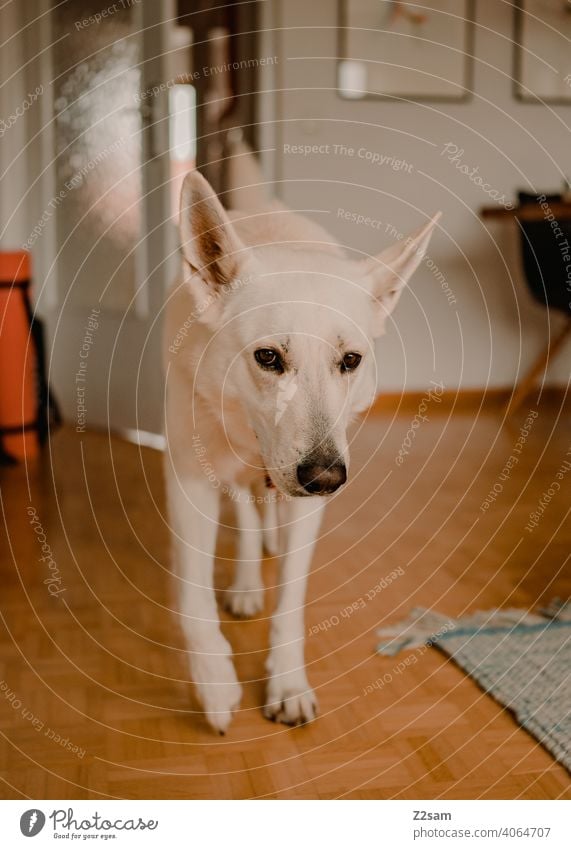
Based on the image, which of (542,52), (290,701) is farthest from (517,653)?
(542,52)

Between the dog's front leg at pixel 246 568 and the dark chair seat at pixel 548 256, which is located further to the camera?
the dark chair seat at pixel 548 256

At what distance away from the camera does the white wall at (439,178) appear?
4.61 metres

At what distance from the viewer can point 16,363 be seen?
3.78m
